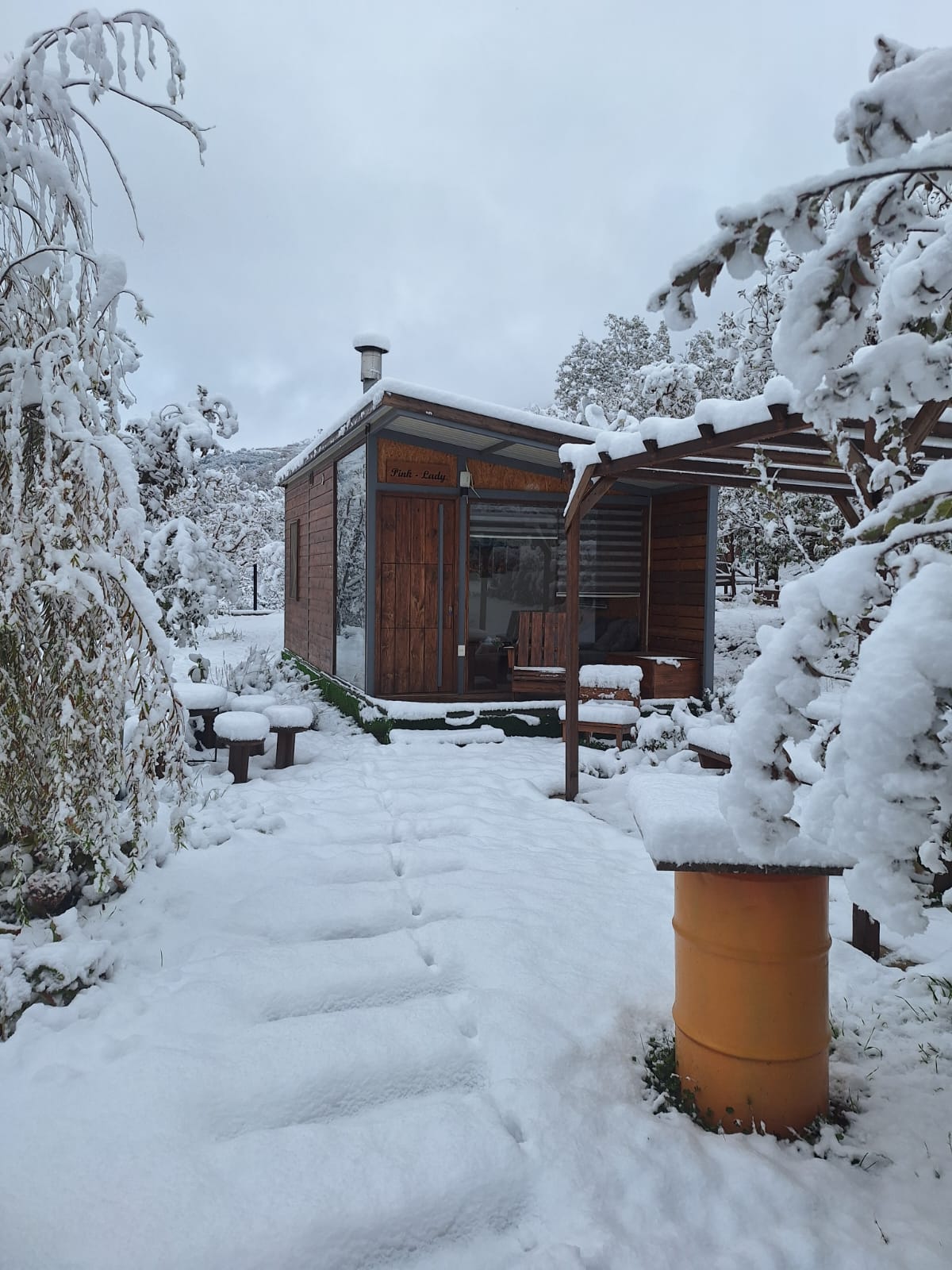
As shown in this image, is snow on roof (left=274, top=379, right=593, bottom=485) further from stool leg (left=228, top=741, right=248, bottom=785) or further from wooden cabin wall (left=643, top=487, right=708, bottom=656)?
stool leg (left=228, top=741, right=248, bottom=785)

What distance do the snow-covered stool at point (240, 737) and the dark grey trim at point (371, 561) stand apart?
6.66ft

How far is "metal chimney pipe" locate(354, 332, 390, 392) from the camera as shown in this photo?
11.1 metres

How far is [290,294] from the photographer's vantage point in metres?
22.1

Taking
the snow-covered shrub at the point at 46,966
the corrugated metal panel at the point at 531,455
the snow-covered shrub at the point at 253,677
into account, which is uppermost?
the corrugated metal panel at the point at 531,455

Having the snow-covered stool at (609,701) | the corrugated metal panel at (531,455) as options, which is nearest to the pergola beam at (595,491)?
the snow-covered stool at (609,701)

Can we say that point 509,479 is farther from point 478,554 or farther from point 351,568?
point 351,568

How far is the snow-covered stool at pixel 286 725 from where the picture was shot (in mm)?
6215

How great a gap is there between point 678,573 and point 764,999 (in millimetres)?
6954

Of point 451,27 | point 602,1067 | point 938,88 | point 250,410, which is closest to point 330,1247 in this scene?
point 602,1067

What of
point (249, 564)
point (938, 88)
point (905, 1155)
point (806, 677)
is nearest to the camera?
point (938, 88)

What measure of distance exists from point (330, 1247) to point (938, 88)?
255 centimetres

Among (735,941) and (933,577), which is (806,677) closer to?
(933,577)

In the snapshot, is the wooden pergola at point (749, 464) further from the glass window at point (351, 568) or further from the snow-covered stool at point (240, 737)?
the glass window at point (351, 568)

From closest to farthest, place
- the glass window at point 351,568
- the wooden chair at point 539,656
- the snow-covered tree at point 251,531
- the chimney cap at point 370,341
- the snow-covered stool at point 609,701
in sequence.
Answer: the snow-covered stool at point 609,701, the wooden chair at point 539,656, the glass window at point 351,568, the chimney cap at point 370,341, the snow-covered tree at point 251,531
